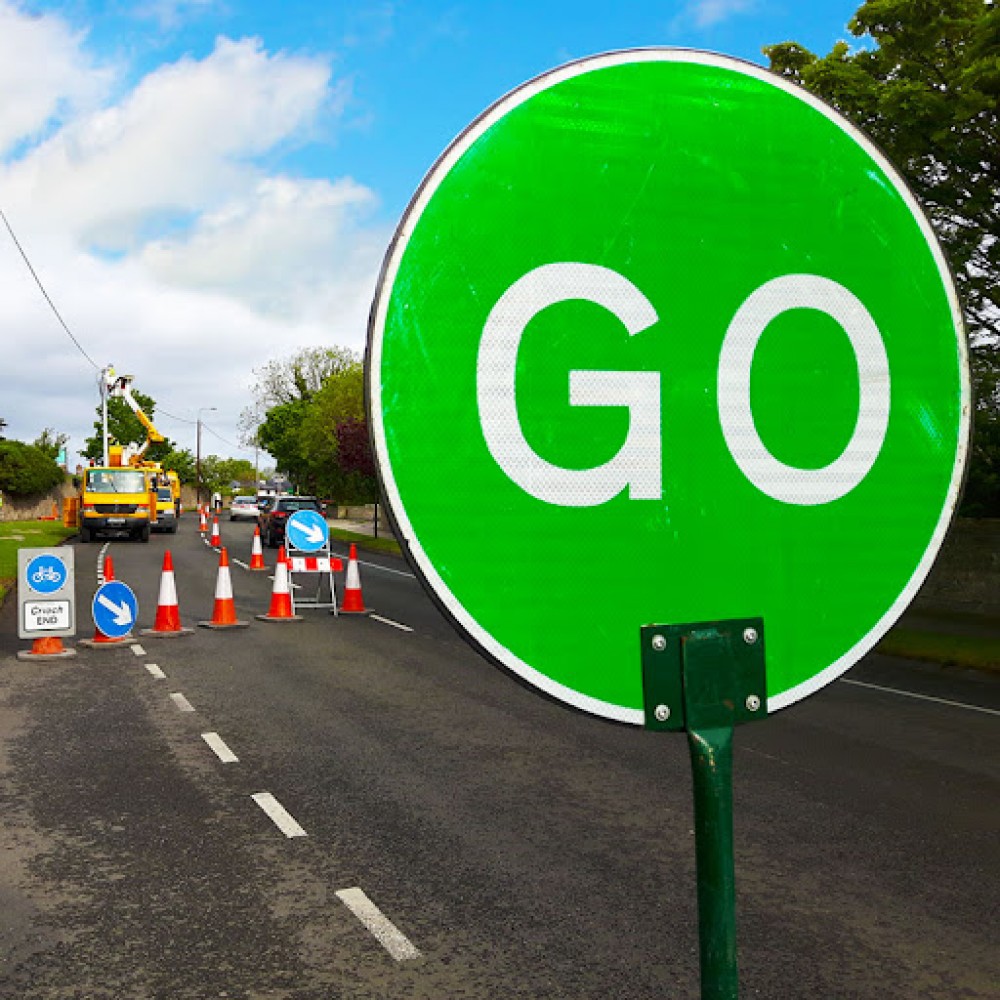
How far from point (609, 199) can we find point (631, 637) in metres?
0.52

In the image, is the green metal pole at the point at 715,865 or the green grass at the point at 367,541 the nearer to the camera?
the green metal pole at the point at 715,865

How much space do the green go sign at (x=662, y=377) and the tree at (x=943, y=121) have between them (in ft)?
47.3

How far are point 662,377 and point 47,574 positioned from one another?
12742 mm

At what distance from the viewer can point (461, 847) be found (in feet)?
20.0

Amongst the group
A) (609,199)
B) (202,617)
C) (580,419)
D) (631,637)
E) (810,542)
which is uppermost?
(609,199)

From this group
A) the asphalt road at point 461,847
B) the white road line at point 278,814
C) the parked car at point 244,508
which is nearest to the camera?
the asphalt road at point 461,847

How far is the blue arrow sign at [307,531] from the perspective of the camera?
1839cm

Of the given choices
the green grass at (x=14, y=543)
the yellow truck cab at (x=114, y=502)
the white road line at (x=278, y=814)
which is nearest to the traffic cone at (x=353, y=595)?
the green grass at (x=14, y=543)

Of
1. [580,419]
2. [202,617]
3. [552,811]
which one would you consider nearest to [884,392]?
[580,419]

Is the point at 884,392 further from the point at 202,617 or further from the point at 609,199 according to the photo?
the point at 202,617

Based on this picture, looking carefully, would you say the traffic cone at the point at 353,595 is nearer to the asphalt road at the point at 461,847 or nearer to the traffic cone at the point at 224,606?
the traffic cone at the point at 224,606

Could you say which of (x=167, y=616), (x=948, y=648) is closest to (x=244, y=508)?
(x=167, y=616)

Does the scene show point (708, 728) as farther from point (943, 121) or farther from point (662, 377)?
point (943, 121)

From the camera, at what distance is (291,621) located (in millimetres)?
16875
